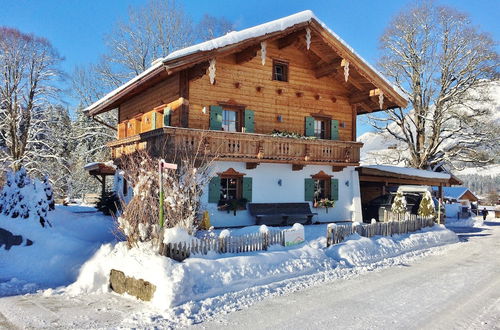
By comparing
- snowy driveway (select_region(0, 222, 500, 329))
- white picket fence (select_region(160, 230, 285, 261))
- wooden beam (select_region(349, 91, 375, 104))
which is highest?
wooden beam (select_region(349, 91, 375, 104))

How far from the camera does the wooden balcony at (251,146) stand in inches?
525

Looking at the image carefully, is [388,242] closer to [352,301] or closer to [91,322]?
[352,301]

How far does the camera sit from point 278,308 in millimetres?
7477

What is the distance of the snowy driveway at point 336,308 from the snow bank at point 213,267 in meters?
0.51

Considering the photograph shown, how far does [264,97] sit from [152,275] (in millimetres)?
10240

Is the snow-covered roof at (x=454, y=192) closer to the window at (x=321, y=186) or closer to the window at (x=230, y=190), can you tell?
the window at (x=321, y=186)

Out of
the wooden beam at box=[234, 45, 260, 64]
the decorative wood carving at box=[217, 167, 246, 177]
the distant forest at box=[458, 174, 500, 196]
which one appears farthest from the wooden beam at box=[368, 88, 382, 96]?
the distant forest at box=[458, 174, 500, 196]

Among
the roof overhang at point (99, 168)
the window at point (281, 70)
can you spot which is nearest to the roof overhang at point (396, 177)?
the window at point (281, 70)

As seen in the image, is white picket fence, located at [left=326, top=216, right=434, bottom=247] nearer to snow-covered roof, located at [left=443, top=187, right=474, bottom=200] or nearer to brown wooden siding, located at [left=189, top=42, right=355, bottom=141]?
brown wooden siding, located at [left=189, top=42, right=355, bottom=141]

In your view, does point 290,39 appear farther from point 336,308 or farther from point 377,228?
point 336,308

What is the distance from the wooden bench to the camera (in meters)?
15.4

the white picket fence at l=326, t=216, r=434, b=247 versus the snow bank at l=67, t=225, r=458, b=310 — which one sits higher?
the white picket fence at l=326, t=216, r=434, b=247

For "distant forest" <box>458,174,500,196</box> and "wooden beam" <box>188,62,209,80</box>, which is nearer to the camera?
"wooden beam" <box>188,62,209,80</box>

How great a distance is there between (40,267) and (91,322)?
15.4 ft
